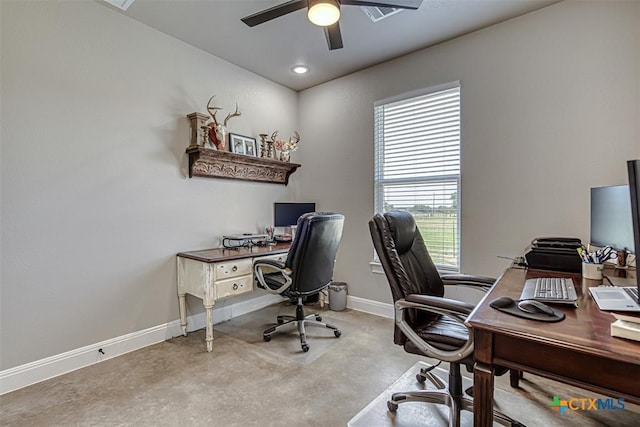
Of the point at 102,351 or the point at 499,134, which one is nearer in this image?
the point at 102,351

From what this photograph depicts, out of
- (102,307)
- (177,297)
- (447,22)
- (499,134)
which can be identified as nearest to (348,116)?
(447,22)

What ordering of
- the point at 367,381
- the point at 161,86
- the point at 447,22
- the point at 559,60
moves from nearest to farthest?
1. the point at 367,381
2. the point at 559,60
3. the point at 447,22
4. the point at 161,86

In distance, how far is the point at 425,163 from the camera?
3.00 m

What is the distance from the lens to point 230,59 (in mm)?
3176

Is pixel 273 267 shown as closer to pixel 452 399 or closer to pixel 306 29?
pixel 452 399

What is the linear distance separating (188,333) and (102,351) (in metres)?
0.68

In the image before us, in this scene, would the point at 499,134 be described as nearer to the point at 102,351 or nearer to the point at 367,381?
the point at 367,381

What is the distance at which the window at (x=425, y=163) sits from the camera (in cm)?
284

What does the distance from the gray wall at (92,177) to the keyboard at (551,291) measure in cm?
265

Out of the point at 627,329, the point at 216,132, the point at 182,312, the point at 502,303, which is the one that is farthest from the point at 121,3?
the point at 627,329

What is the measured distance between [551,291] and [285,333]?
7.14ft

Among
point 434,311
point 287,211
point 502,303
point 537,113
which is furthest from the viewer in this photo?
point 287,211

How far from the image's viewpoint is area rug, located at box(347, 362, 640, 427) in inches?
63.5

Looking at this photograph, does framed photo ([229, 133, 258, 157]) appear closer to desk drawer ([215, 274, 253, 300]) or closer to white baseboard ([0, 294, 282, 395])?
desk drawer ([215, 274, 253, 300])
